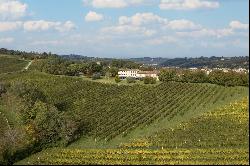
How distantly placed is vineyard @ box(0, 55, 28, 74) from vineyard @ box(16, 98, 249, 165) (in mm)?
70971

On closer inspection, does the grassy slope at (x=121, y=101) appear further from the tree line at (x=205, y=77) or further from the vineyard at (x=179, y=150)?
the vineyard at (x=179, y=150)

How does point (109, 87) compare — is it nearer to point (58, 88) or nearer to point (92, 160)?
point (58, 88)

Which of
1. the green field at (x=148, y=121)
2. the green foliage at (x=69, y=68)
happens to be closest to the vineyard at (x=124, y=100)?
the green field at (x=148, y=121)

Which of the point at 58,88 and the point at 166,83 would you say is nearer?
the point at 58,88

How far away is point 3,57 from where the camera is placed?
452ft

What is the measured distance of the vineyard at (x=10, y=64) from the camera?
118419mm

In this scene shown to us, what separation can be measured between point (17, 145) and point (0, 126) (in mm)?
9025

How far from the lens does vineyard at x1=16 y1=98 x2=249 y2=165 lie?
1722 inches

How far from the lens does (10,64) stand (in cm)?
12675

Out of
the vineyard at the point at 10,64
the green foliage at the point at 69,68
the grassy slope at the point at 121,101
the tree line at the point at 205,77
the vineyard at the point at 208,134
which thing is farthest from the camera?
the vineyard at the point at 10,64

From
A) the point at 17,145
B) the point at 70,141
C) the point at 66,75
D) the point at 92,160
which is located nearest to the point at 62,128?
the point at 70,141

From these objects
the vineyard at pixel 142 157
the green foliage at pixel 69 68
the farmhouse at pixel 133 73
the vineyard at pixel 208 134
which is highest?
the green foliage at pixel 69 68

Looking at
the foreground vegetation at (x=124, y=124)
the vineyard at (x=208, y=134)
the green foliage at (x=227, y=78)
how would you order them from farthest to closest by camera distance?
the green foliage at (x=227, y=78), the vineyard at (x=208, y=134), the foreground vegetation at (x=124, y=124)

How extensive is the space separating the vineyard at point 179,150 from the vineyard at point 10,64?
233 feet
